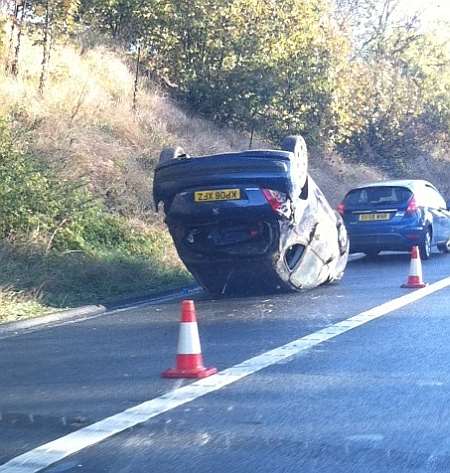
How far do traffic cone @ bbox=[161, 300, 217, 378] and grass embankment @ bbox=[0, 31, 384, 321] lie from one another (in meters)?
3.98

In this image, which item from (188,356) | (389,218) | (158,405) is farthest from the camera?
(389,218)

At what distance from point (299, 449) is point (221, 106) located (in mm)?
21131

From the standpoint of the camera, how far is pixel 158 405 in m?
7.57

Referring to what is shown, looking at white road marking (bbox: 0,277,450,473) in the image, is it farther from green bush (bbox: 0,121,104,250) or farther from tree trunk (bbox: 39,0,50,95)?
tree trunk (bbox: 39,0,50,95)

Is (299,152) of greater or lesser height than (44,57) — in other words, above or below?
below

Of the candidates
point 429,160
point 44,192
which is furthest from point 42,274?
point 429,160

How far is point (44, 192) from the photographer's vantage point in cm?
1534

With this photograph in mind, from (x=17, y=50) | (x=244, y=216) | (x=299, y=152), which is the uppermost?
(x=17, y=50)

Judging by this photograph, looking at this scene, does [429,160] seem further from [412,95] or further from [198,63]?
[198,63]

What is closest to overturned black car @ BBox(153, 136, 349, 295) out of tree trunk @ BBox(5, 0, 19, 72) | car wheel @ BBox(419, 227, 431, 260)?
car wheel @ BBox(419, 227, 431, 260)

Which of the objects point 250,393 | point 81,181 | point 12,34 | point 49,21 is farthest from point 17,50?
point 250,393

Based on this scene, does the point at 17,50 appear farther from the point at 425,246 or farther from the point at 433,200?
the point at 425,246

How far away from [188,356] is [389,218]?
1082cm

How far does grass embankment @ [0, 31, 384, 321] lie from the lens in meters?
14.4
